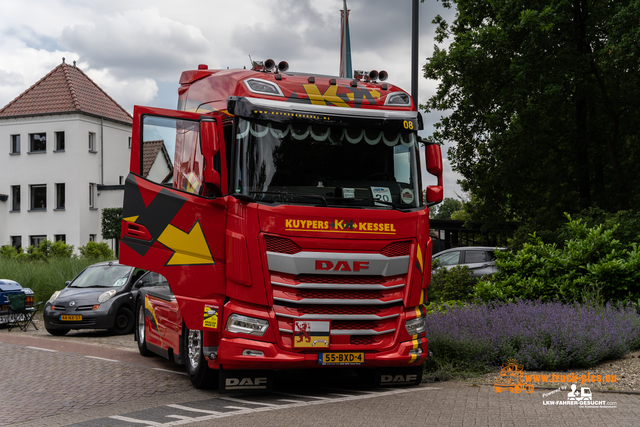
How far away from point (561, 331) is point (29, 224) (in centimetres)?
4001

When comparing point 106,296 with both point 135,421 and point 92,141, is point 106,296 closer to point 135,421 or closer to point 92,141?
point 135,421

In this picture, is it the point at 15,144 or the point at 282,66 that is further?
the point at 15,144

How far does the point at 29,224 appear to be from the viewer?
4303 centimetres

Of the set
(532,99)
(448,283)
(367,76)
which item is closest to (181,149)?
(367,76)

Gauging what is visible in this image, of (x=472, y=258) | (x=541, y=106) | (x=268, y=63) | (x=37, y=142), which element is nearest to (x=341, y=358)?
(x=268, y=63)

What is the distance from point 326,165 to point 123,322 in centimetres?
962

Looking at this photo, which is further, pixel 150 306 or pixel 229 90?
pixel 150 306

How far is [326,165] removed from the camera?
7992 mm

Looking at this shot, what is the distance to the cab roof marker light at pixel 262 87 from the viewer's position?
8.00 metres

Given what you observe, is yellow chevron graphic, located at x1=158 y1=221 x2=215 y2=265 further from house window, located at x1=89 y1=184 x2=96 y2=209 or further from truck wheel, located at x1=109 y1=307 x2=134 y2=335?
house window, located at x1=89 y1=184 x2=96 y2=209

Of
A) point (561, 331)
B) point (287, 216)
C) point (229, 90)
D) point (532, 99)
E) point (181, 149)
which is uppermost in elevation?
point (532, 99)

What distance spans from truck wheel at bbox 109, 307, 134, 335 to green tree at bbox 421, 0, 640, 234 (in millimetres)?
11863

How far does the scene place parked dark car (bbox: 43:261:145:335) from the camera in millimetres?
15391

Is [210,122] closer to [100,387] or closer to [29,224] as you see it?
[100,387]
